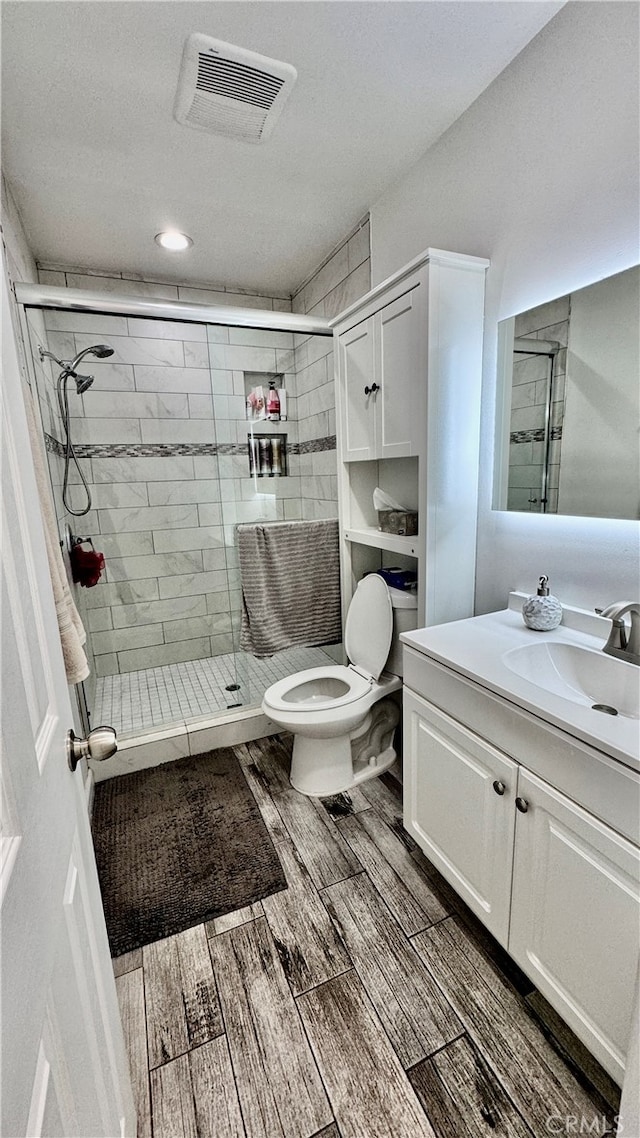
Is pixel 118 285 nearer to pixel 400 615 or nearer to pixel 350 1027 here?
pixel 400 615

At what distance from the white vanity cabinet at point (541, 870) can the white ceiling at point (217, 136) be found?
1.74m

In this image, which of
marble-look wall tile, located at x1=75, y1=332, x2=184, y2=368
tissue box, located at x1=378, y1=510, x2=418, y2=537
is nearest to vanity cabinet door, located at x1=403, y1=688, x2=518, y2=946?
tissue box, located at x1=378, y1=510, x2=418, y2=537

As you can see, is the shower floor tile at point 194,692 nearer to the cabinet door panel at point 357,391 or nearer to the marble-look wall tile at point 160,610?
the marble-look wall tile at point 160,610

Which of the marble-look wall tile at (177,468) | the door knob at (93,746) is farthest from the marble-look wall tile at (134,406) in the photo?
the door knob at (93,746)

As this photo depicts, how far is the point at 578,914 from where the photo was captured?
0.98 metres

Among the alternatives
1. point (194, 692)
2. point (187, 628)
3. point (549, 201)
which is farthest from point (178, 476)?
point (549, 201)

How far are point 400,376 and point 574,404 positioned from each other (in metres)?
0.61

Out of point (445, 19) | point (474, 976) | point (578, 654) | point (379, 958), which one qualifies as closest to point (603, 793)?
point (578, 654)

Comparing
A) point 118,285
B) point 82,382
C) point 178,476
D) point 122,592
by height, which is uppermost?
point 118,285

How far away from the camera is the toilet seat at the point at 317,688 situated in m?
1.92

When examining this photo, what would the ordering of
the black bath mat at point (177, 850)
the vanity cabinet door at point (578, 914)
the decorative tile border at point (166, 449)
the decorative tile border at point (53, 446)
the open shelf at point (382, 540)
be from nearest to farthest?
the vanity cabinet door at point (578, 914) → the black bath mat at point (177, 850) → the open shelf at point (382, 540) → the decorative tile border at point (53, 446) → the decorative tile border at point (166, 449)

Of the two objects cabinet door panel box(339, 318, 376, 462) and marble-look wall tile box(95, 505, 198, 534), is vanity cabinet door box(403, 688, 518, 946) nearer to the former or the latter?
cabinet door panel box(339, 318, 376, 462)

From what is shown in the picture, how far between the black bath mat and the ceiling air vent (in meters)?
2.44

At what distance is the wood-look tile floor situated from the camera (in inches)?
39.8
